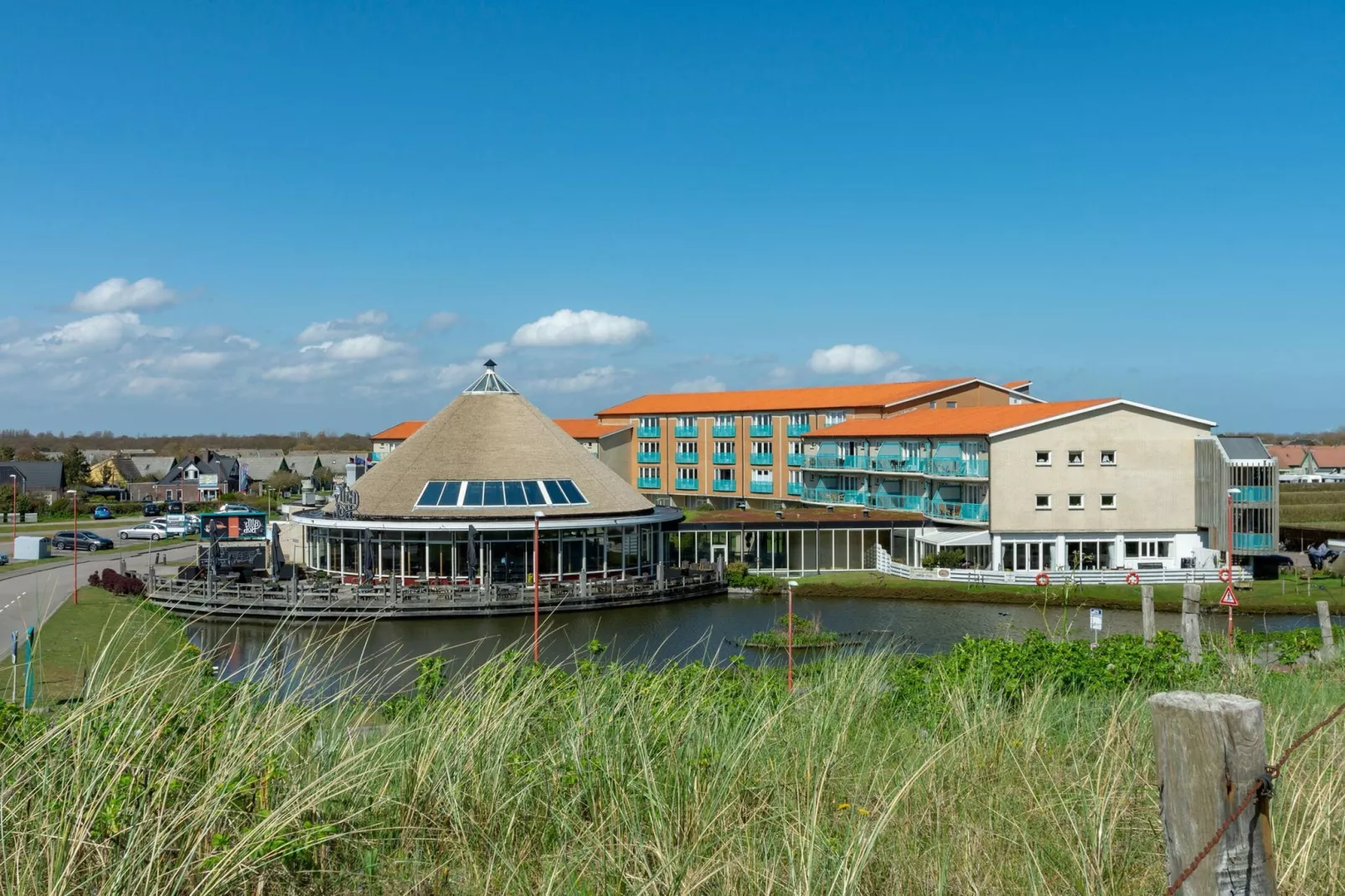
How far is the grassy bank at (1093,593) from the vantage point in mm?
31469

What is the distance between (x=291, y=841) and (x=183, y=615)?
1172 inches

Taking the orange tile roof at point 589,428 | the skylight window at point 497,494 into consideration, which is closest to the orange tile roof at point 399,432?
the orange tile roof at point 589,428

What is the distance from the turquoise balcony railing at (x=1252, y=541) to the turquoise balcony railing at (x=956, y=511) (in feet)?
27.2

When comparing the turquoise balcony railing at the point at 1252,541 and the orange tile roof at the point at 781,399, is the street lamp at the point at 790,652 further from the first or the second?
the orange tile roof at the point at 781,399

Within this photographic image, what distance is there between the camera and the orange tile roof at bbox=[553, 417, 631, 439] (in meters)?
69.9

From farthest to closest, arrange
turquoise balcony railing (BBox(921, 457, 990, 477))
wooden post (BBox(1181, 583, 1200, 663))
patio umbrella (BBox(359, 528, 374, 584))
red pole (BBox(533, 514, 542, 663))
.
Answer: turquoise balcony railing (BBox(921, 457, 990, 477)) < patio umbrella (BBox(359, 528, 374, 584)) < red pole (BBox(533, 514, 542, 663)) < wooden post (BBox(1181, 583, 1200, 663))

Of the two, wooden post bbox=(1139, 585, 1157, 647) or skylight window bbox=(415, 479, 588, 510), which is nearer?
wooden post bbox=(1139, 585, 1157, 647)

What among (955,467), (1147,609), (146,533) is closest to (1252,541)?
(955,467)

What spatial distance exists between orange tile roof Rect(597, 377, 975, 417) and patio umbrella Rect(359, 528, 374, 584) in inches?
1156

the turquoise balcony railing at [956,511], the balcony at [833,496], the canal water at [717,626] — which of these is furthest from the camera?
the balcony at [833,496]

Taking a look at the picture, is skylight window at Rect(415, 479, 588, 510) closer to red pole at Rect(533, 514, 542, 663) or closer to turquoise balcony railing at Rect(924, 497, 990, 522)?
red pole at Rect(533, 514, 542, 663)

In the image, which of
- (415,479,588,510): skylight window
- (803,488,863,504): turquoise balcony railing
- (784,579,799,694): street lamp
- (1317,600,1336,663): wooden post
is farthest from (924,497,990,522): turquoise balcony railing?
(1317,600,1336,663): wooden post

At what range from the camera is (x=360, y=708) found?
7.73 m

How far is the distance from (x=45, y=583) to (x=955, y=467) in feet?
101
